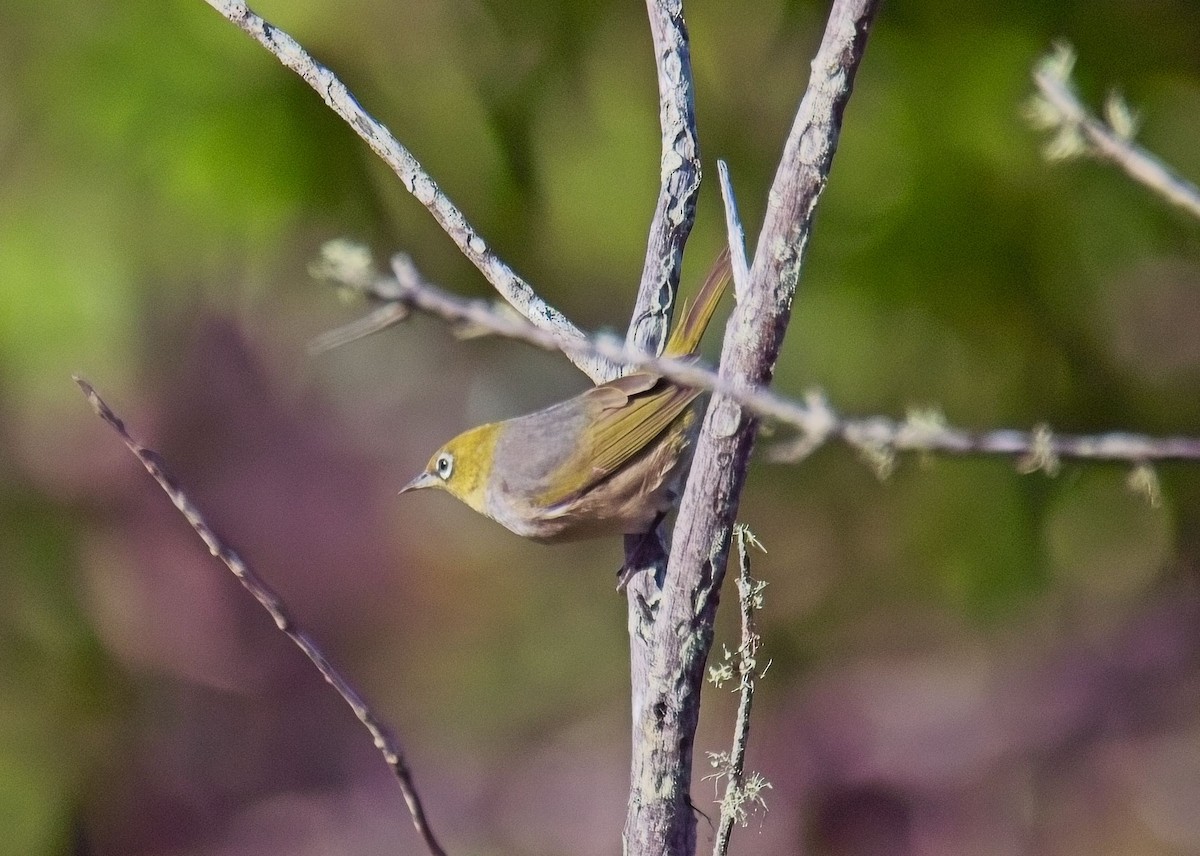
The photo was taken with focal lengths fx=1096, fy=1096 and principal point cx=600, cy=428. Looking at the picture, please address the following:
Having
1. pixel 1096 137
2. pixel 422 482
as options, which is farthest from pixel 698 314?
pixel 1096 137

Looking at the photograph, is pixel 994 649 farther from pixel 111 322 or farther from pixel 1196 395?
pixel 111 322

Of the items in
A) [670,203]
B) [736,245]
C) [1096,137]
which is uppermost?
[670,203]

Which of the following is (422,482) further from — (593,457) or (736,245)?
(736,245)

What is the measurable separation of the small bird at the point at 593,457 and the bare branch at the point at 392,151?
0.92 ft

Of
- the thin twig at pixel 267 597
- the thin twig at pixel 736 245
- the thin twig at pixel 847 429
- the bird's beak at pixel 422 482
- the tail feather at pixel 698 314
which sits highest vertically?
the bird's beak at pixel 422 482

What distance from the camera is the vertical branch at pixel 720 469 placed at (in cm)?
89

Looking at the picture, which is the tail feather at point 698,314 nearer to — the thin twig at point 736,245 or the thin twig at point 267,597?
the thin twig at point 736,245

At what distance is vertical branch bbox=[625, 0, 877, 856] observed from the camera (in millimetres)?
893

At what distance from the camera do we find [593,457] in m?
2.27

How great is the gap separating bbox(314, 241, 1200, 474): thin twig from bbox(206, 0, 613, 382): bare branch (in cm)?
96

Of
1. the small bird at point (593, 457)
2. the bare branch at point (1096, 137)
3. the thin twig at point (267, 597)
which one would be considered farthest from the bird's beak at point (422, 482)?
the bare branch at point (1096, 137)

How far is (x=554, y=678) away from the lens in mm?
3035

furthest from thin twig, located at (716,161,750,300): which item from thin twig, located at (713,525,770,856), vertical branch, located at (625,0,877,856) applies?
thin twig, located at (713,525,770,856)

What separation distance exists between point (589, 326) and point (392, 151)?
4.28ft
